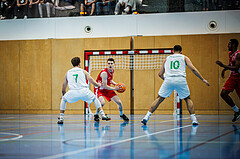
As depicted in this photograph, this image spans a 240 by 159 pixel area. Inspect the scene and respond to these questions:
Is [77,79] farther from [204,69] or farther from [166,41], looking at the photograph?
[204,69]

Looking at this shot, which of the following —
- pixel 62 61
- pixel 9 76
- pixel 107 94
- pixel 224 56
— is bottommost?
pixel 107 94

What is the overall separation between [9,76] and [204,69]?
8931mm

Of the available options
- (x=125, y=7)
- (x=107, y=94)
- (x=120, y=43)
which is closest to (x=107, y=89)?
(x=107, y=94)

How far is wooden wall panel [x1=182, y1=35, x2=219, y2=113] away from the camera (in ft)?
49.7

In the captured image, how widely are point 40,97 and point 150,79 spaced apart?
5.11 metres

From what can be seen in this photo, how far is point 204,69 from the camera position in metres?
15.2

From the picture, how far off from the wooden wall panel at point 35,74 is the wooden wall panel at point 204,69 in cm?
623

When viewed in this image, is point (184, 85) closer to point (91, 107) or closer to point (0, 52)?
point (91, 107)

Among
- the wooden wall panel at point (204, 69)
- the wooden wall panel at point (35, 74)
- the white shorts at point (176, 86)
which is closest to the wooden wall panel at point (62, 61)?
the wooden wall panel at point (35, 74)

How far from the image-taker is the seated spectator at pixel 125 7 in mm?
15834

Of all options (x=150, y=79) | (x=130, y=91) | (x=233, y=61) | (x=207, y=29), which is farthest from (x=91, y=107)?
(x=233, y=61)

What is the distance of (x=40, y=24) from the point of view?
16.6 m

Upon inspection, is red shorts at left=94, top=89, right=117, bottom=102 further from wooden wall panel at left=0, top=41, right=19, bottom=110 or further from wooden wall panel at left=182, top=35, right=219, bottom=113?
wooden wall panel at left=0, top=41, right=19, bottom=110

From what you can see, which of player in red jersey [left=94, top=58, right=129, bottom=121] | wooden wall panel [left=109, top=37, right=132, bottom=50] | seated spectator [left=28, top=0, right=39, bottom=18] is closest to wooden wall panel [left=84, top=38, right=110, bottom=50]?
wooden wall panel [left=109, top=37, right=132, bottom=50]
